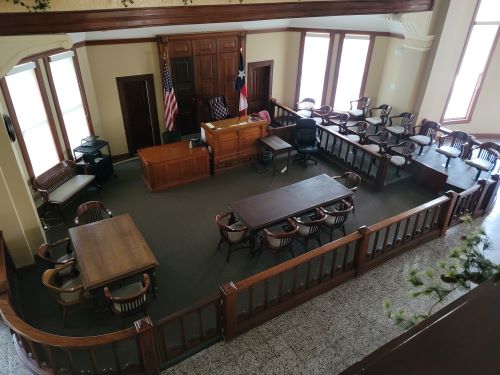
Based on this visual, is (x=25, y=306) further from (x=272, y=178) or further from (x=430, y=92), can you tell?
(x=430, y=92)

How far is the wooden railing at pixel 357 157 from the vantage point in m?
7.59

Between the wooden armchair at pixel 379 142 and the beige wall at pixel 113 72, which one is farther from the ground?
the beige wall at pixel 113 72

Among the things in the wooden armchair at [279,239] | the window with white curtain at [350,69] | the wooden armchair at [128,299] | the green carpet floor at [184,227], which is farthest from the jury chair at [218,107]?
the wooden armchair at [128,299]

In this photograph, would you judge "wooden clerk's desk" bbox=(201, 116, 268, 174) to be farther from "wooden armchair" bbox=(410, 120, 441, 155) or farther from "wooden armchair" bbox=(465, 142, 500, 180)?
"wooden armchair" bbox=(465, 142, 500, 180)

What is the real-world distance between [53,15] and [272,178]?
17.3 feet

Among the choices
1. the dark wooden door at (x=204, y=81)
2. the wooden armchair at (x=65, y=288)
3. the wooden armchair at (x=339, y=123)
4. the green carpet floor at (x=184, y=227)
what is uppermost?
the dark wooden door at (x=204, y=81)

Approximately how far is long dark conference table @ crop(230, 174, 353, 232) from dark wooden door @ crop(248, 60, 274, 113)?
204 inches

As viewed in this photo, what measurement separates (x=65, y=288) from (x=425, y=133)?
341 inches

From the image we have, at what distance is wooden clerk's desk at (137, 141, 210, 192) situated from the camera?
24.9 ft

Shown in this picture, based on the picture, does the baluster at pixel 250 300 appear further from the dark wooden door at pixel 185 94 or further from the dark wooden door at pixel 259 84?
the dark wooden door at pixel 259 84

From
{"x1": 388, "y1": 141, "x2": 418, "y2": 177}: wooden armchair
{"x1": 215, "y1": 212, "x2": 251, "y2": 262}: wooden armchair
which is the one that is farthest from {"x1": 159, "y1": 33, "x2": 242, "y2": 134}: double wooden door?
{"x1": 215, "y1": 212, "x2": 251, "y2": 262}: wooden armchair

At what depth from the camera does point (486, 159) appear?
805cm

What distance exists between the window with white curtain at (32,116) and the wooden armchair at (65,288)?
2585 millimetres

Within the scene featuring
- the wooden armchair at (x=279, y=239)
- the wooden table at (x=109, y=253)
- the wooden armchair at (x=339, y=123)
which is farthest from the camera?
the wooden armchair at (x=339, y=123)
